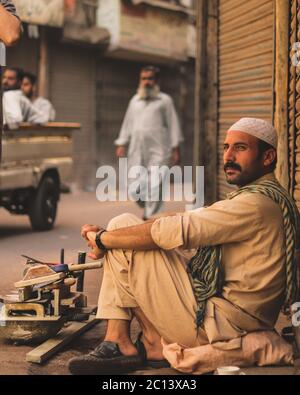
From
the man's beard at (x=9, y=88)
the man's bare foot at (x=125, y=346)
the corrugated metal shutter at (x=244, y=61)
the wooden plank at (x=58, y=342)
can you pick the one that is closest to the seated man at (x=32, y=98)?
the man's beard at (x=9, y=88)

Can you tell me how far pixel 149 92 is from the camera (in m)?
11.9

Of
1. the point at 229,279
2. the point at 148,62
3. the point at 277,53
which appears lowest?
the point at 229,279

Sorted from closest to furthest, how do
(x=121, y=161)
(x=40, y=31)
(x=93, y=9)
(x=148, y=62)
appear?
1. (x=121, y=161)
2. (x=40, y=31)
3. (x=93, y=9)
4. (x=148, y=62)

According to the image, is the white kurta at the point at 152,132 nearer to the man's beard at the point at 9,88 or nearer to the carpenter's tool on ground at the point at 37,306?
the man's beard at the point at 9,88

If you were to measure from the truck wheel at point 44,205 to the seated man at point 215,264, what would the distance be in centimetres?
639

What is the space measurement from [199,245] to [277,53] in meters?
2.25

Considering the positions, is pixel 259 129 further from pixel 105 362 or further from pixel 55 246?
pixel 55 246

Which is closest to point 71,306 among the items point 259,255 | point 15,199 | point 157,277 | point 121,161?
point 157,277

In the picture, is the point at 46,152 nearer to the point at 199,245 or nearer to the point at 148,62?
the point at 199,245

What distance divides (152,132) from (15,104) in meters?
2.46

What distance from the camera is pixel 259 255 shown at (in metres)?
4.09

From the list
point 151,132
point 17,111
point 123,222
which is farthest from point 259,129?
point 151,132

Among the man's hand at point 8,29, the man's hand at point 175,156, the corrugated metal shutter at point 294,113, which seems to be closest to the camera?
the man's hand at point 8,29

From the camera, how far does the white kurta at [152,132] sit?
12.1 metres
